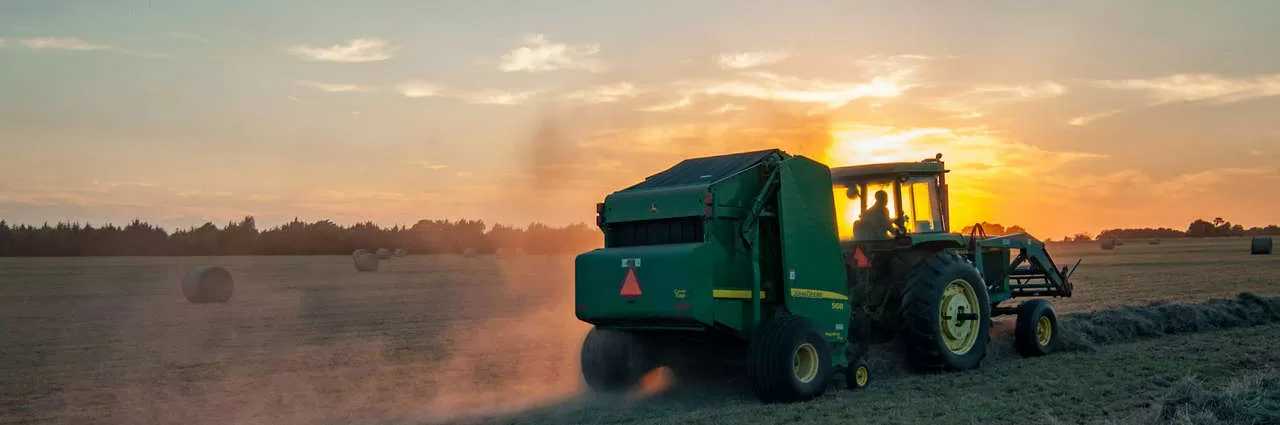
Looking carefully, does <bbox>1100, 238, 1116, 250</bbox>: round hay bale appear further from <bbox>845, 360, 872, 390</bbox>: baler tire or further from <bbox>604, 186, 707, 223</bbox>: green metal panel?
<bbox>604, 186, 707, 223</bbox>: green metal panel

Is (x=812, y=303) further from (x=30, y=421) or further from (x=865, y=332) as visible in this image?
(x=30, y=421)

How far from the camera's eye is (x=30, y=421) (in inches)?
424

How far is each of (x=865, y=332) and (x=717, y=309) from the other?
3.00 metres

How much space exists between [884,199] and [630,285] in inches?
158

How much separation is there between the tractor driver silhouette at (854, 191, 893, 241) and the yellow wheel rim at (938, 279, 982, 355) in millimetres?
1016

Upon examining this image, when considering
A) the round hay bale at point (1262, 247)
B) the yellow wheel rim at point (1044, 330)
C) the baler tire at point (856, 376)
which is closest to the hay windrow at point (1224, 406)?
the baler tire at point (856, 376)

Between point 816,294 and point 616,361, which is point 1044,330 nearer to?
point 816,294

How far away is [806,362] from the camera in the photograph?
35.9 ft

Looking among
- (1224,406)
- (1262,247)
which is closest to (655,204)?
(1224,406)

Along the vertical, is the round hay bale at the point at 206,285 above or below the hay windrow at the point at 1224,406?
above

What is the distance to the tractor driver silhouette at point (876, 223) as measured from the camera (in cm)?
1297

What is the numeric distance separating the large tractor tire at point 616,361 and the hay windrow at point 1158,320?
7.11 metres

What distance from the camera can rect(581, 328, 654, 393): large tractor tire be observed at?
11.6m

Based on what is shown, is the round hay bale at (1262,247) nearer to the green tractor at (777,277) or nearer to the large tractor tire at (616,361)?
the green tractor at (777,277)
